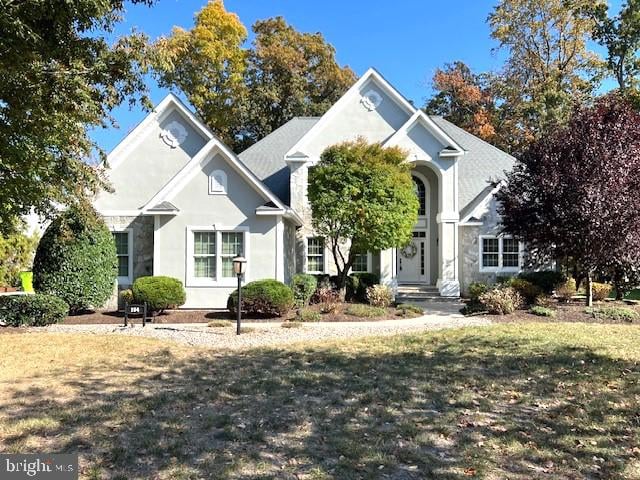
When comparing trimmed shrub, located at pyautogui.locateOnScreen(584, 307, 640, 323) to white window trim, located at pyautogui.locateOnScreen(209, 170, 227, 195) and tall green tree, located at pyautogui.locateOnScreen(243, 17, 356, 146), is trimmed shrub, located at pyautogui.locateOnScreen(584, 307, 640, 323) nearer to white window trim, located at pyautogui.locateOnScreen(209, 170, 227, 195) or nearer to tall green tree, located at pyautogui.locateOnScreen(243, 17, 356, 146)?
white window trim, located at pyautogui.locateOnScreen(209, 170, 227, 195)

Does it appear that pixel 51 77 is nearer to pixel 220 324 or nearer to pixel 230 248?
pixel 220 324

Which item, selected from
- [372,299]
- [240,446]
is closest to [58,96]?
[240,446]

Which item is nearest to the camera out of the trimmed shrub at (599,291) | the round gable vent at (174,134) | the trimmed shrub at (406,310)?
the trimmed shrub at (406,310)

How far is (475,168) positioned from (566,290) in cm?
707

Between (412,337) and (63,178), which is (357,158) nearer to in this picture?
(412,337)

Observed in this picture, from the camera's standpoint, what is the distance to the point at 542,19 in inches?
1250

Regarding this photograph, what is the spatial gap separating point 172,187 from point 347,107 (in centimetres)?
806

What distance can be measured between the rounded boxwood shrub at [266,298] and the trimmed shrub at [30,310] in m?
4.70

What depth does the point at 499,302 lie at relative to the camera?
13648 mm

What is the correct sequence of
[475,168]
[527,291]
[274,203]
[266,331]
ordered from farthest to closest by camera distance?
[475,168] < [527,291] < [274,203] < [266,331]

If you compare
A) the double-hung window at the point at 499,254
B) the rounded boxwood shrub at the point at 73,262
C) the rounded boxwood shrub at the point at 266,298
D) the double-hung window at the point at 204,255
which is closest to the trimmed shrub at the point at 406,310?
the rounded boxwood shrub at the point at 266,298

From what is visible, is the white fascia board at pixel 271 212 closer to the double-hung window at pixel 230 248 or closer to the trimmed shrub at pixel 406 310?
the double-hung window at pixel 230 248

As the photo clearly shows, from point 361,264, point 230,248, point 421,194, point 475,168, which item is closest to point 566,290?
point 421,194

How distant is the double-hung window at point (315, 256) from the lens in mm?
19516
